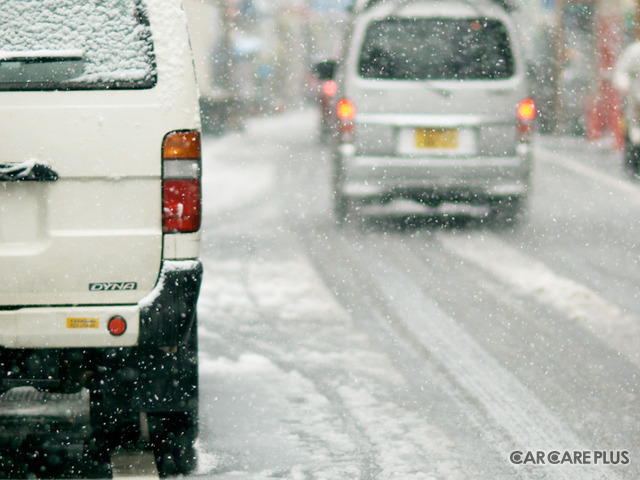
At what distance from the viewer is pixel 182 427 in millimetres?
5281

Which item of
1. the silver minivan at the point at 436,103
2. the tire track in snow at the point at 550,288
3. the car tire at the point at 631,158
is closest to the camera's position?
the tire track in snow at the point at 550,288

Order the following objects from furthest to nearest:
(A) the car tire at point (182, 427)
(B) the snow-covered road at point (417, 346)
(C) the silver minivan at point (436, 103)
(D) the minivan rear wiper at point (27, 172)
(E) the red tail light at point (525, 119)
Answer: (E) the red tail light at point (525, 119) < (C) the silver minivan at point (436, 103) < (B) the snow-covered road at point (417, 346) < (A) the car tire at point (182, 427) < (D) the minivan rear wiper at point (27, 172)

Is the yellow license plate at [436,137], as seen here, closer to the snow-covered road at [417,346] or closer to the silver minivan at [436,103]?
the silver minivan at [436,103]

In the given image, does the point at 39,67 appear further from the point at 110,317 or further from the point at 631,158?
the point at 631,158

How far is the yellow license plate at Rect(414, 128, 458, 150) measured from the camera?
11109 mm

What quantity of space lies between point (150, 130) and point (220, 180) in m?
12.4

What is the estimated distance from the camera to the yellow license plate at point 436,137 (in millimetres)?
11109

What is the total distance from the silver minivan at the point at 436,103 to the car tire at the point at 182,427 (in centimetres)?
599

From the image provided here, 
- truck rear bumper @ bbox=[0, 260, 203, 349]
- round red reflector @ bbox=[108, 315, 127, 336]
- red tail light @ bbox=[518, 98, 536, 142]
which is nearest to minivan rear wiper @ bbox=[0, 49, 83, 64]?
truck rear bumper @ bbox=[0, 260, 203, 349]

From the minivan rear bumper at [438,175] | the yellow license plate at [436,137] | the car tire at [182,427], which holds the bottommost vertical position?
the minivan rear bumper at [438,175]

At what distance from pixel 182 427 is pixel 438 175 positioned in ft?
20.3

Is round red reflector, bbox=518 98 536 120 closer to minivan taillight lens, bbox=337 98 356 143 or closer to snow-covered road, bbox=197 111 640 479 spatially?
snow-covered road, bbox=197 111 640 479

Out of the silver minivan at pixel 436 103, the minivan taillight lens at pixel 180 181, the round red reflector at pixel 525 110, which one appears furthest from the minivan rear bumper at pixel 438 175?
the minivan taillight lens at pixel 180 181

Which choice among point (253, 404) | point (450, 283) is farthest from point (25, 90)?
point (450, 283)
